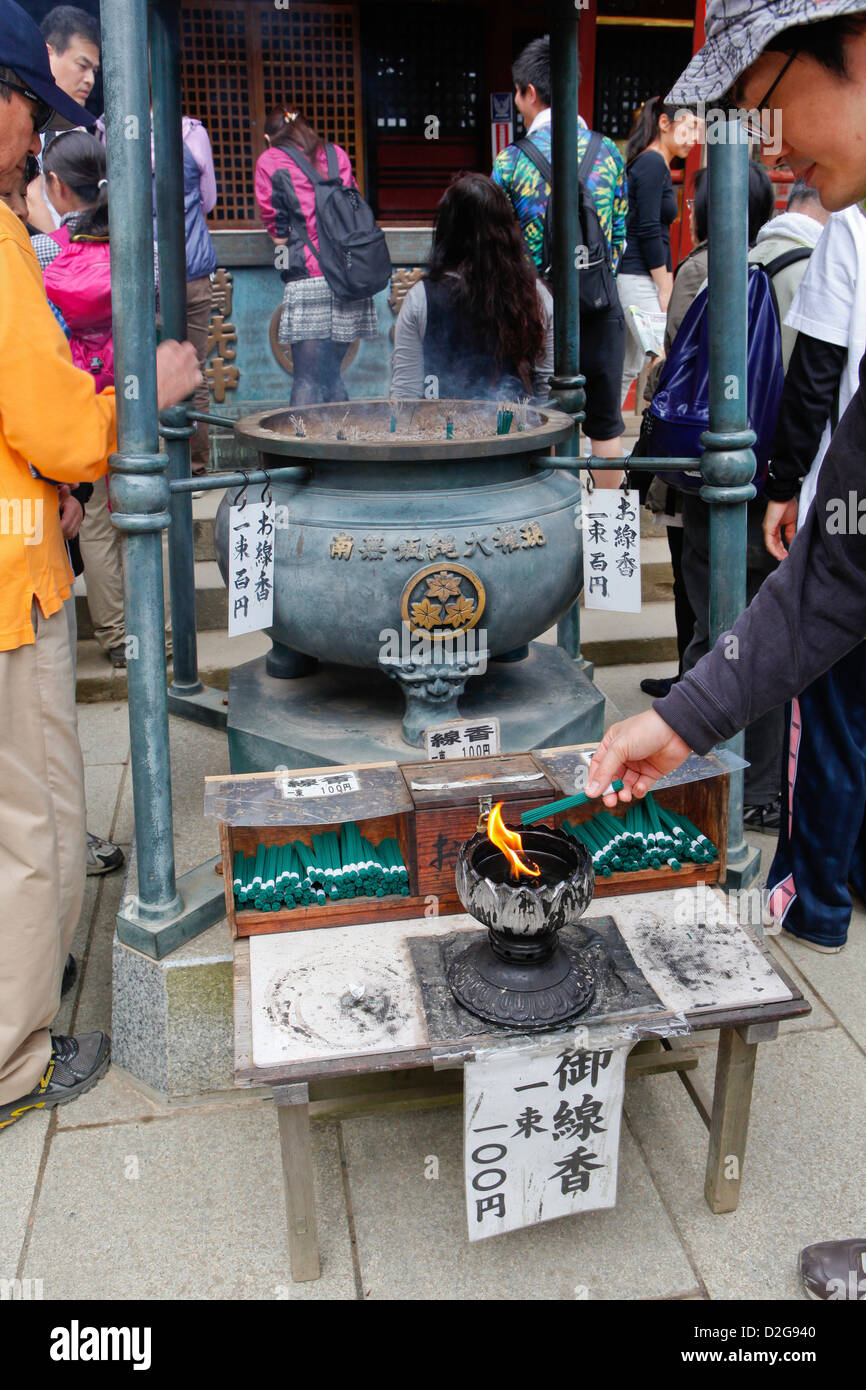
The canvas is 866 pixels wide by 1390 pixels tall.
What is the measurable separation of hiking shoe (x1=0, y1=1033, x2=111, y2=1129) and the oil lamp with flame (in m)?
1.20

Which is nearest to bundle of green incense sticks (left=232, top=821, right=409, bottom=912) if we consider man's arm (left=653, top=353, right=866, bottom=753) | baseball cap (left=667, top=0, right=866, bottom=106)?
man's arm (left=653, top=353, right=866, bottom=753)

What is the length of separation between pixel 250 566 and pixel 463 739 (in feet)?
2.50

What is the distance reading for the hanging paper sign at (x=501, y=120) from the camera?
830 cm

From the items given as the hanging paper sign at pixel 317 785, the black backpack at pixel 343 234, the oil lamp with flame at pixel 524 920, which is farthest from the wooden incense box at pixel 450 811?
the black backpack at pixel 343 234

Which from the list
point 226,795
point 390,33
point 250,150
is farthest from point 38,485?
point 390,33

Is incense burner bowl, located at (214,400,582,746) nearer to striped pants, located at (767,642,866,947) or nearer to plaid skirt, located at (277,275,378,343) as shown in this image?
striped pants, located at (767,642,866,947)

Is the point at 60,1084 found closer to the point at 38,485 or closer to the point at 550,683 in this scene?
the point at 38,485

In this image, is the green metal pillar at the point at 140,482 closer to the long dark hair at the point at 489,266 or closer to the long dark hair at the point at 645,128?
the long dark hair at the point at 489,266

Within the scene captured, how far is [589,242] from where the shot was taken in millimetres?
5062

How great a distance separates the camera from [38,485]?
2.60m

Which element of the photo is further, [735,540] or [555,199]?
[555,199]

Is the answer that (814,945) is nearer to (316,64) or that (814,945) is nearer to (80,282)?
(80,282)

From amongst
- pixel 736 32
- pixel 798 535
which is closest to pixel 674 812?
pixel 798 535

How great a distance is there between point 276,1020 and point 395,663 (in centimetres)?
125
